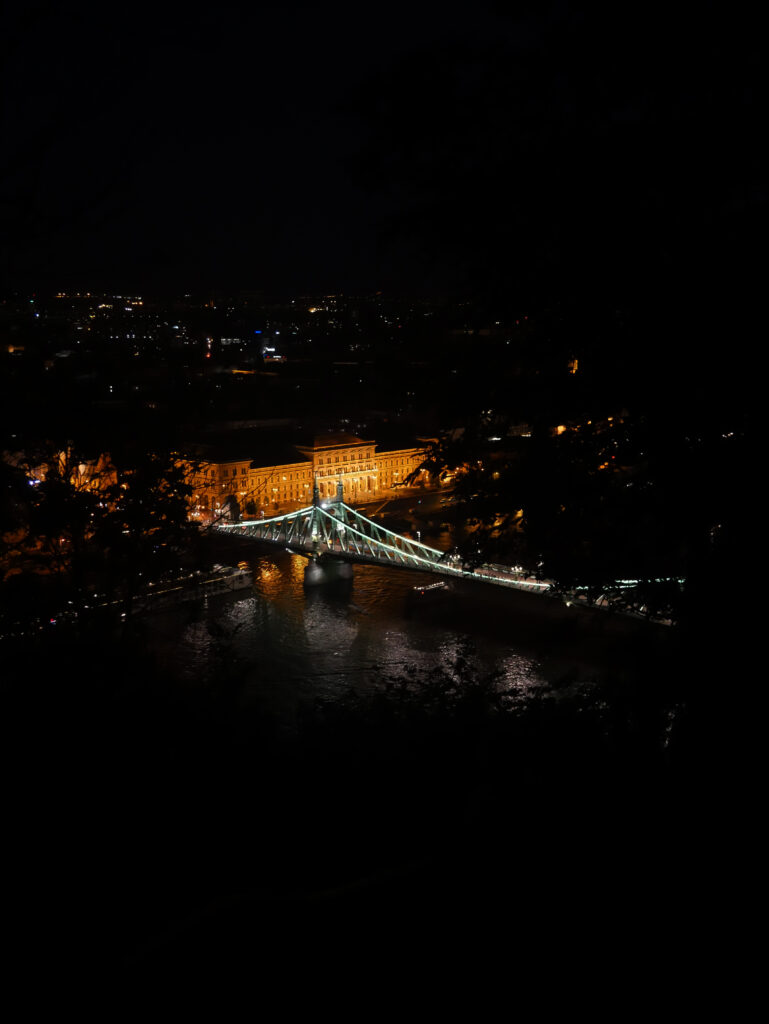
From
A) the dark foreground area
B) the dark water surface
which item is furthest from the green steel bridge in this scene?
the dark foreground area

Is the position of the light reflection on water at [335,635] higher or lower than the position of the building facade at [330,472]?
lower

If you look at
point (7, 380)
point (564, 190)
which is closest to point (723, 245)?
point (564, 190)

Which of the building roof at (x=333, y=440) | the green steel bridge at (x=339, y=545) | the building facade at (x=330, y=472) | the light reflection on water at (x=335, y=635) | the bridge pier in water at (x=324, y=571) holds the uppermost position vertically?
the building roof at (x=333, y=440)

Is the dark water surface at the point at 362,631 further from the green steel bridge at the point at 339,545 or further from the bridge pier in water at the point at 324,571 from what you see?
the green steel bridge at the point at 339,545

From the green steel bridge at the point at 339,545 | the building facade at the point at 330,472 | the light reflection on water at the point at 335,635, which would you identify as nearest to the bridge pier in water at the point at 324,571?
the green steel bridge at the point at 339,545

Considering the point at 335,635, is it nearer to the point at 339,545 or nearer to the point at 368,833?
the point at 339,545

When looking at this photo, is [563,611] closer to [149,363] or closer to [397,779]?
[149,363]
